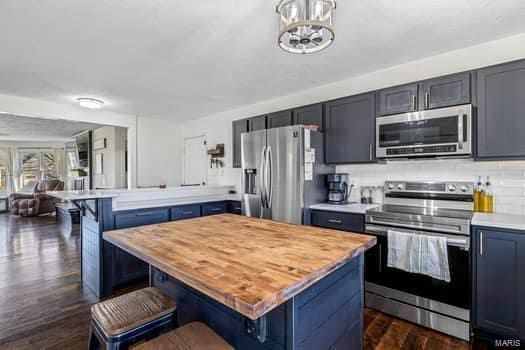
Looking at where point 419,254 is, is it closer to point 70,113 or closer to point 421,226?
point 421,226

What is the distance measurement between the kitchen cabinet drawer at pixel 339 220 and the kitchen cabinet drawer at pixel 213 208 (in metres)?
1.57

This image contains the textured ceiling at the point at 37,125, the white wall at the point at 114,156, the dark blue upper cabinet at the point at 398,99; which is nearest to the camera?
the dark blue upper cabinet at the point at 398,99

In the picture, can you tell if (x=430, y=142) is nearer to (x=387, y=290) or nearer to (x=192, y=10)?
(x=387, y=290)

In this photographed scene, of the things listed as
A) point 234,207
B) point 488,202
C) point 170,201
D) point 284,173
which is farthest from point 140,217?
point 488,202

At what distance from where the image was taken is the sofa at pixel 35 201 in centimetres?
738

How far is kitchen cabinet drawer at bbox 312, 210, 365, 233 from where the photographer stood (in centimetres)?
251

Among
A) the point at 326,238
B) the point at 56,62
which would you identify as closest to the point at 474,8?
the point at 326,238

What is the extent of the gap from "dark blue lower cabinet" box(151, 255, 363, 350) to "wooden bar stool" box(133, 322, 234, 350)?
15 centimetres

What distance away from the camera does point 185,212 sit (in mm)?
3432

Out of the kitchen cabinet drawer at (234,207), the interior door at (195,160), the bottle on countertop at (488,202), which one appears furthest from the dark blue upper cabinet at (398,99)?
the interior door at (195,160)

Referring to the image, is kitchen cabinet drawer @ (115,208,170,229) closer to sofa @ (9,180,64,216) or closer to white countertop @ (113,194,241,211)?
white countertop @ (113,194,241,211)

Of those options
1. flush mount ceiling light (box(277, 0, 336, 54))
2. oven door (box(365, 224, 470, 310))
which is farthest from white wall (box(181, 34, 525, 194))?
flush mount ceiling light (box(277, 0, 336, 54))

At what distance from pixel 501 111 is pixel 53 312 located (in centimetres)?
415

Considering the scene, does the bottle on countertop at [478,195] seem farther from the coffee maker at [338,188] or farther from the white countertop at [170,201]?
the white countertop at [170,201]
